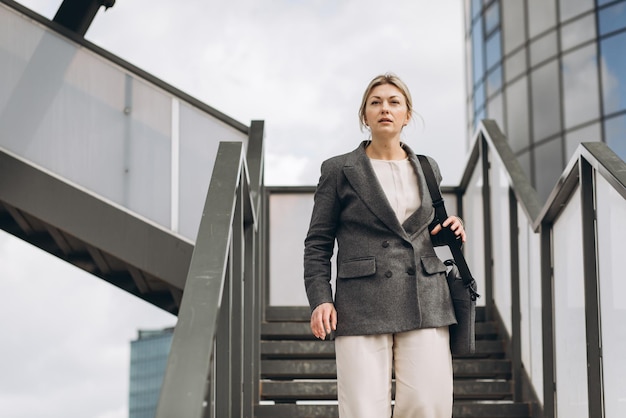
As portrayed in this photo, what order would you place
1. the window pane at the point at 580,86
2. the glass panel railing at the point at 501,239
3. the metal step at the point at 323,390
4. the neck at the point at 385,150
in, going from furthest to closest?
1. the window pane at the point at 580,86
2. the glass panel railing at the point at 501,239
3. the metal step at the point at 323,390
4. the neck at the point at 385,150

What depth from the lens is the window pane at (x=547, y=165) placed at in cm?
2686

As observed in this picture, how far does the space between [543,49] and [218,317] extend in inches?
988

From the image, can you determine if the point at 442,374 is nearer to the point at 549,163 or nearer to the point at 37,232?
the point at 37,232

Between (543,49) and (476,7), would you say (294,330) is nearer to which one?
(543,49)

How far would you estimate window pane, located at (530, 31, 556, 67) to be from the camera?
1076 inches

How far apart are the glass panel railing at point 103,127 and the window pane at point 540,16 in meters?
20.3

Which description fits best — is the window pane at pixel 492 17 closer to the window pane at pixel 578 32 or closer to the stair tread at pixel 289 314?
the window pane at pixel 578 32

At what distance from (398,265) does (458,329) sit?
282mm

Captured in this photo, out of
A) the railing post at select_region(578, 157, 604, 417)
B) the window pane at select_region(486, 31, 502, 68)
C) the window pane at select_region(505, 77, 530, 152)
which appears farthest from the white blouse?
the window pane at select_region(486, 31, 502, 68)

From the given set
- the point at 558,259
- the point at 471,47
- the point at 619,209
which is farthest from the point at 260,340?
the point at 471,47

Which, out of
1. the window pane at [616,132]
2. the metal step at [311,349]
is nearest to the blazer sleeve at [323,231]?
the metal step at [311,349]

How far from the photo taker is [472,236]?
855cm

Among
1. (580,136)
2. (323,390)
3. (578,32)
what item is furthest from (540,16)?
(323,390)

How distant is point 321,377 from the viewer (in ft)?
22.4
